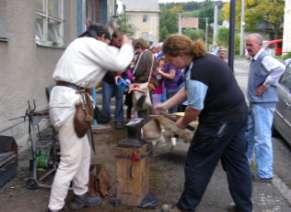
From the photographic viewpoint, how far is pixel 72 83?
4945 millimetres

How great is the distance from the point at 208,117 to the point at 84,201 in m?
1.57

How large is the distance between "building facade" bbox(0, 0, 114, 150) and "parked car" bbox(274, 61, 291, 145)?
4.12 metres

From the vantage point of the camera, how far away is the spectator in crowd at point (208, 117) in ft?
15.7

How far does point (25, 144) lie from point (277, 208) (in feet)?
13.0

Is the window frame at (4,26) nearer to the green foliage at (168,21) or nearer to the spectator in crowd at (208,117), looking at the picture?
the spectator in crowd at (208,117)

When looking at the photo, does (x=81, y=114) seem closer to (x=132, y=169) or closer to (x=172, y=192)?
(x=132, y=169)

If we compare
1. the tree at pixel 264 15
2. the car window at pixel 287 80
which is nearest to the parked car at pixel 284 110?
the car window at pixel 287 80

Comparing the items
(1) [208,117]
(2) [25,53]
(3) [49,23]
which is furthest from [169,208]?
(3) [49,23]

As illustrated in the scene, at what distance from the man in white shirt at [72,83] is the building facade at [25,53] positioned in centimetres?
89

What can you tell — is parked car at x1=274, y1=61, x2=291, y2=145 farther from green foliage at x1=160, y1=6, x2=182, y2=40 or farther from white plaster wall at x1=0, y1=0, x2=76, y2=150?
green foliage at x1=160, y1=6, x2=182, y2=40

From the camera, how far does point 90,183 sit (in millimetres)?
5605

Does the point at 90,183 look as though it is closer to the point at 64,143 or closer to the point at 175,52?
the point at 64,143

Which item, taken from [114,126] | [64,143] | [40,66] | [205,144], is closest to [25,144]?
[40,66]

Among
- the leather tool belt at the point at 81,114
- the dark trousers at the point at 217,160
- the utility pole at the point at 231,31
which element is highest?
the utility pole at the point at 231,31
